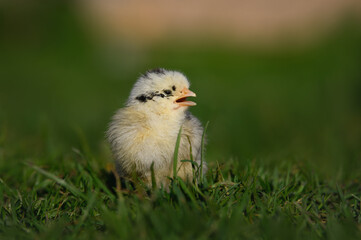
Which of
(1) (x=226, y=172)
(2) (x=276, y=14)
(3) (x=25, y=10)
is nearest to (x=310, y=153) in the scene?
(1) (x=226, y=172)

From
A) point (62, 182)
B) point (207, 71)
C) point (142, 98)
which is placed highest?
point (142, 98)

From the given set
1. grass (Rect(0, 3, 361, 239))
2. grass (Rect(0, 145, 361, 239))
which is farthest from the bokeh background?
grass (Rect(0, 145, 361, 239))

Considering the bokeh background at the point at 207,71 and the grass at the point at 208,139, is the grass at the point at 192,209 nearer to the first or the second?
the grass at the point at 208,139

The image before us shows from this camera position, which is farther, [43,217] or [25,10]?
[25,10]

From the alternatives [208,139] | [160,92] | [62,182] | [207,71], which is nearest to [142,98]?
[160,92]

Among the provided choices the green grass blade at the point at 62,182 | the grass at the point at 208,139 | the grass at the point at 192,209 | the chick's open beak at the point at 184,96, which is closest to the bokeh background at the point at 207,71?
the grass at the point at 208,139

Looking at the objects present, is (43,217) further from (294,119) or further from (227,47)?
(227,47)

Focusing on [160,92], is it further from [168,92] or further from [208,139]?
[208,139]
